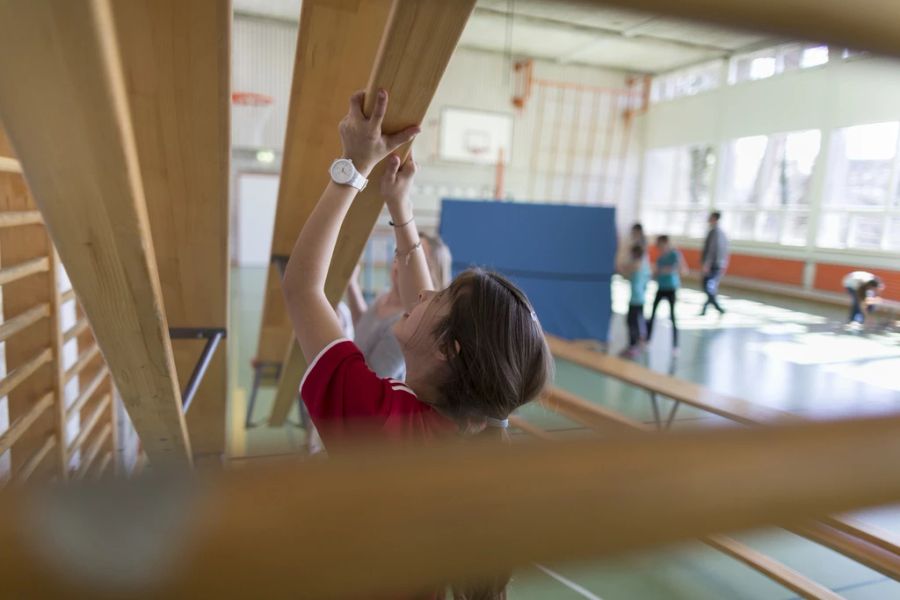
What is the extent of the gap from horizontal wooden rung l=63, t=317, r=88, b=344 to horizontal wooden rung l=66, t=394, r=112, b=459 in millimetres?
381

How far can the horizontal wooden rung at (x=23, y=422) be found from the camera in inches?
61.4

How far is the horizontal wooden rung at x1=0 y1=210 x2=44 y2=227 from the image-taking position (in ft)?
5.05

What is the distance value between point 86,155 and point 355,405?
20.4 inches

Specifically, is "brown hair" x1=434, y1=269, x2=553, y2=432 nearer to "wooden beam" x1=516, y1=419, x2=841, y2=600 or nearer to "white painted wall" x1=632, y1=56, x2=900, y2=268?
"wooden beam" x1=516, y1=419, x2=841, y2=600

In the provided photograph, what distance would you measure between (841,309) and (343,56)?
34.4 ft

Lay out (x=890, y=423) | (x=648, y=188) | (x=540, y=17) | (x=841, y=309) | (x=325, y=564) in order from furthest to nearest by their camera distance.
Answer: (x=648, y=188), (x=540, y=17), (x=841, y=309), (x=890, y=423), (x=325, y=564)

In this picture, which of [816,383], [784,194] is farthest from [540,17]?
[816,383]

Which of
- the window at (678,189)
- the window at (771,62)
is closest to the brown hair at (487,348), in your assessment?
the window at (771,62)

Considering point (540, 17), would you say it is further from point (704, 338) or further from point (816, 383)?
point (816, 383)

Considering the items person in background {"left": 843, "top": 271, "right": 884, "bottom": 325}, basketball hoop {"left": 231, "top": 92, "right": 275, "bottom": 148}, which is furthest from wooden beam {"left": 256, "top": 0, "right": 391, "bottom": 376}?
basketball hoop {"left": 231, "top": 92, "right": 275, "bottom": 148}

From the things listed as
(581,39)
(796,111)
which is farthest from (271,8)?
(796,111)

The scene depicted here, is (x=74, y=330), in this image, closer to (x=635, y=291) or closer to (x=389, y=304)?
(x=389, y=304)

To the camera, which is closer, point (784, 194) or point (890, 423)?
point (890, 423)

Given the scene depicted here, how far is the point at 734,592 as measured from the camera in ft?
7.95
